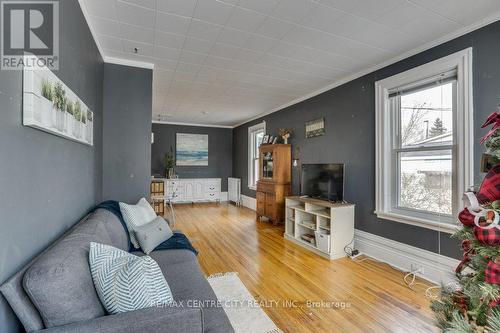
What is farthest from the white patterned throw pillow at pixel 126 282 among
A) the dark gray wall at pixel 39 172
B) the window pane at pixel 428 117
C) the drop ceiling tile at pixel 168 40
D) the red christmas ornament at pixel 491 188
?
the window pane at pixel 428 117

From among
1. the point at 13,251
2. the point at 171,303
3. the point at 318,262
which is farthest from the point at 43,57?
the point at 318,262

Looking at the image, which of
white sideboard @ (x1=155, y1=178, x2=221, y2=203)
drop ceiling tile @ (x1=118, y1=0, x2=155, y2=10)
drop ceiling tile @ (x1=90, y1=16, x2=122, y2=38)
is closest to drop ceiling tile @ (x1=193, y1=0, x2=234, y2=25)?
drop ceiling tile @ (x1=118, y1=0, x2=155, y2=10)

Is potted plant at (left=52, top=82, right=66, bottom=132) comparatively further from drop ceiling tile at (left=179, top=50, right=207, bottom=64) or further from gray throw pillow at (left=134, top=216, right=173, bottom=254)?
drop ceiling tile at (left=179, top=50, right=207, bottom=64)

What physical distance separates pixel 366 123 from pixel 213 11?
242 cm

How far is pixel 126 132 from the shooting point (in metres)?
3.04

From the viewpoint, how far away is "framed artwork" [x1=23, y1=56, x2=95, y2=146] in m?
1.08

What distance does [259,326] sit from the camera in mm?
1788

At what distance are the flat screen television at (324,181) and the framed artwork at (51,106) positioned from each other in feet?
10.1

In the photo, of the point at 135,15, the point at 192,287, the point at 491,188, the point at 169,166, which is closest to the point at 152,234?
the point at 192,287

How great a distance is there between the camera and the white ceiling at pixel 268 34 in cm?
198

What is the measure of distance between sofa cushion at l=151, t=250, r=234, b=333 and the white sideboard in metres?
5.33

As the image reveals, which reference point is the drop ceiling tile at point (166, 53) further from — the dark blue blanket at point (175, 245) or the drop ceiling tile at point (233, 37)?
the dark blue blanket at point (175, 245)

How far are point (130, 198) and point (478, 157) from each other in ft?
12.4

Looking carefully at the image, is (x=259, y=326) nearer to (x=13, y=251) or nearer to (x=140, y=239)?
(x=140, y=239)
